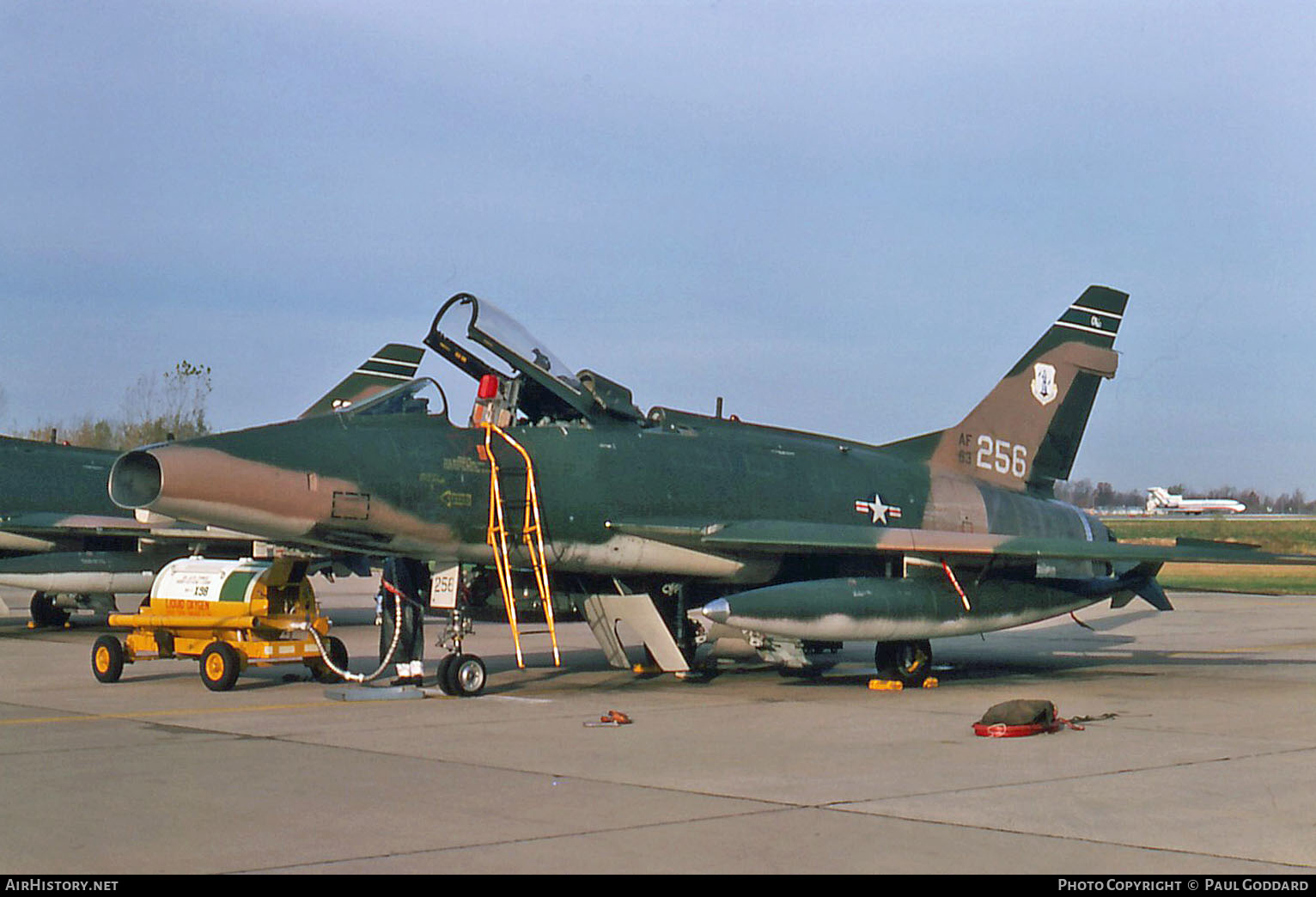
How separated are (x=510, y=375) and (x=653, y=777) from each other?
5506 millimetres

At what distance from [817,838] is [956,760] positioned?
281 cm

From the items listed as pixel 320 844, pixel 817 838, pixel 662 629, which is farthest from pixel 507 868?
pixel 662 629

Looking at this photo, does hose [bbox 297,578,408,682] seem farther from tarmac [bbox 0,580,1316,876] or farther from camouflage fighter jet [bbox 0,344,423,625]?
camouflage fighter jet [bbox 0,344,423,625]

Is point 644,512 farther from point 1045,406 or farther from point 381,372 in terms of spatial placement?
point 381,372

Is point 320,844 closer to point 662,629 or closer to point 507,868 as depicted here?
point 507,868

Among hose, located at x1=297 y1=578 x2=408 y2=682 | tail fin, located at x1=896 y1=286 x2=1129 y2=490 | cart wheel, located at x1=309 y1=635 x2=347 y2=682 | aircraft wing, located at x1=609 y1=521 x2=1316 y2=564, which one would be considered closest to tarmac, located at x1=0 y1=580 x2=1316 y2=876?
cart wheel, located at x1=309 y1=635 x2=347 y2=682

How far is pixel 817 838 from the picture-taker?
623cm

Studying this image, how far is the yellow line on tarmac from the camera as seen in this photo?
10477mm

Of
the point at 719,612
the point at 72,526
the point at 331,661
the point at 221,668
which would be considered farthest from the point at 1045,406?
the point at 72,526

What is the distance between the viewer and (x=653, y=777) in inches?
316

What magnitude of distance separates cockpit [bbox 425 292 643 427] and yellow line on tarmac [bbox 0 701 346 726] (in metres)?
2.90

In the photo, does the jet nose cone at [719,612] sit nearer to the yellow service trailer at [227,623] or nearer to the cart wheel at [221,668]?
the yellow service trailer at [227,623]

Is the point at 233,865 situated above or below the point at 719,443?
below

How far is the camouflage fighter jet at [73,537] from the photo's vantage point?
19.4 m
